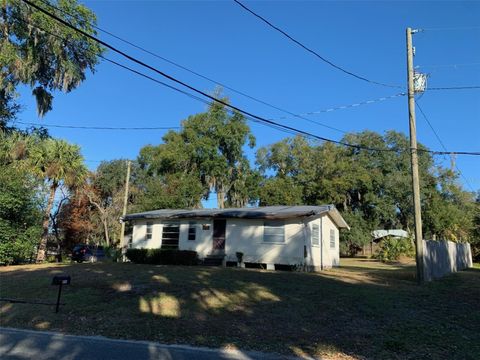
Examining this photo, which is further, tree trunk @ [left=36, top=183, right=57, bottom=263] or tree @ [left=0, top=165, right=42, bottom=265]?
tree trunk @ [left=36, top=183, right=57, bottom=263]

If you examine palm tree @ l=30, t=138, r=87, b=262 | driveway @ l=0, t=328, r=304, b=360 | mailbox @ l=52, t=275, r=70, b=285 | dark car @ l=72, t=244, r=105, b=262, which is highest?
palm tree @ l=30, t=138, r=87, b=262

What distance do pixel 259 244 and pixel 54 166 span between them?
43.0 ft

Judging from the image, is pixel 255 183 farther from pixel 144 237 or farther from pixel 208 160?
pixel 144 237

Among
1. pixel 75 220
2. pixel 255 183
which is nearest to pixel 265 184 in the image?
pixel 255 183

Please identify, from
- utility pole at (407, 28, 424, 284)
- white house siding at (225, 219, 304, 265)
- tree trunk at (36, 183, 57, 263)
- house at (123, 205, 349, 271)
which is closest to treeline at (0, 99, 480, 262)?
tree trunk at (36, 183, 57, 263)

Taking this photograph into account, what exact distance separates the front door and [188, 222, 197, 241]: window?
→ 1231 millimetres

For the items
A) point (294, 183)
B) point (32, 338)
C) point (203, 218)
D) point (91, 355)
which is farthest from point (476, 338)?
point (294, 183)

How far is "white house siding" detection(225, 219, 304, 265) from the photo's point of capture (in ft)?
64.7

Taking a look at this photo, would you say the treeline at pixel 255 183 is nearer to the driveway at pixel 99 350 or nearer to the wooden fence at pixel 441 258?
the wooden fence at pixel 441 258

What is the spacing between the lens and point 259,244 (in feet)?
67.8

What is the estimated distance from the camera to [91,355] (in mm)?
6441

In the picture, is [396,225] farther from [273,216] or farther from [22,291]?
[22,291]

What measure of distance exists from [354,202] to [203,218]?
29.4 m

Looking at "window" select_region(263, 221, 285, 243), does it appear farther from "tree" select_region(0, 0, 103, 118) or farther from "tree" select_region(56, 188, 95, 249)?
"tree" select_region(56, 188, 95, 249)
